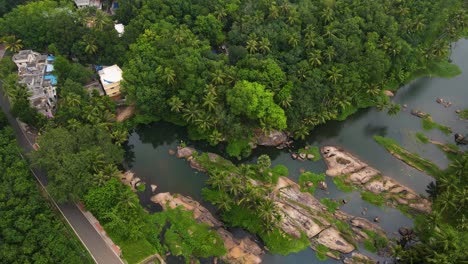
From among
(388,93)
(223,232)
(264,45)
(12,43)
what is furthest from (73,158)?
(388,93)

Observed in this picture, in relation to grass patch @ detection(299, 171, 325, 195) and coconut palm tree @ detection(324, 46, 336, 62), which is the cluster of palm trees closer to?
grass patch @ detection(299, 171, 325, 195)

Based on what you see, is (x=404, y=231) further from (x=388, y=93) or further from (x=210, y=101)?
(x=210, y=101)

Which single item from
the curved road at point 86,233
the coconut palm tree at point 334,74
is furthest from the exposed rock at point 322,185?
the curved road at point 86,233

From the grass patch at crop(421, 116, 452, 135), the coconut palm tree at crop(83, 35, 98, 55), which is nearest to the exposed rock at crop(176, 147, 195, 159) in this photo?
the coconut palm tree at crop(83, 35, 98, 55)

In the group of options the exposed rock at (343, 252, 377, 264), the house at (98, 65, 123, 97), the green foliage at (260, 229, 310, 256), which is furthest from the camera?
the house at (98, 65, 123, 97)

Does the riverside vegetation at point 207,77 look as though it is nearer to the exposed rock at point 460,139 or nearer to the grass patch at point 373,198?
the grass patch at point 373,198

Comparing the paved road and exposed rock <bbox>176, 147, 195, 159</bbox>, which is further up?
exposed rock <bbox>176, 147, 195, 159</bbox>
